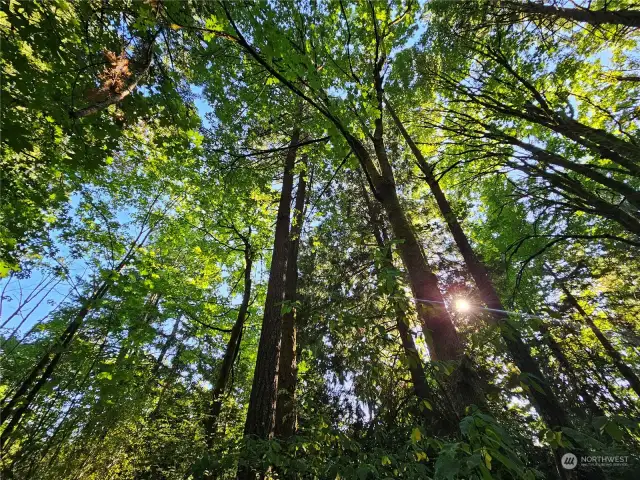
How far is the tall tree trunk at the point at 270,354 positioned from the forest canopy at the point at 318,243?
43 mm

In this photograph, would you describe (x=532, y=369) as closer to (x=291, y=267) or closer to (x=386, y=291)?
(x=386, y=291)

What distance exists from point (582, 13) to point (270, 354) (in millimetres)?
8068

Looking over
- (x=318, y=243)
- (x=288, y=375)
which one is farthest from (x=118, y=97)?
(x=288, y=375)

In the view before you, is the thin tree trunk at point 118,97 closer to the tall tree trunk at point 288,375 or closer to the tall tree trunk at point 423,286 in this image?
the tall tree trunk at point 423,286

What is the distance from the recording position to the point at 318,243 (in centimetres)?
679

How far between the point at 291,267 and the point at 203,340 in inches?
229

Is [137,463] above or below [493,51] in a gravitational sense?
below

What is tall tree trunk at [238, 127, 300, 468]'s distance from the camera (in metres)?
3.89

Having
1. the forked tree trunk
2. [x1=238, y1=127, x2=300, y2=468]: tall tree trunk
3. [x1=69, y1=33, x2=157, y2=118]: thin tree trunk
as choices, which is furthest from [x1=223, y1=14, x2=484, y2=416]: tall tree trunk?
[x1=238, y1=127, x2=300, y2=468]: tall tree trunk

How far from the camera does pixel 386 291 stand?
177 centimetres

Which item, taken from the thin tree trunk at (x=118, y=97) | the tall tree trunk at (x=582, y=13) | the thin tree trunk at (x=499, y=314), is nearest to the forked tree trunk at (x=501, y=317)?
the thin tree trunk at (x=499, y=314)

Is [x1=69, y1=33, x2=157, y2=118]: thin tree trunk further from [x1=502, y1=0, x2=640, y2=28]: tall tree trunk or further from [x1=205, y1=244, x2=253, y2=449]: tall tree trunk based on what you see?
[x1=502, y1=0, x2=640, y2=28]: tall tree trunk

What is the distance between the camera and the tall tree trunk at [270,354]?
153 inches

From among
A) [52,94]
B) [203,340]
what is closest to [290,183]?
[52,94]
